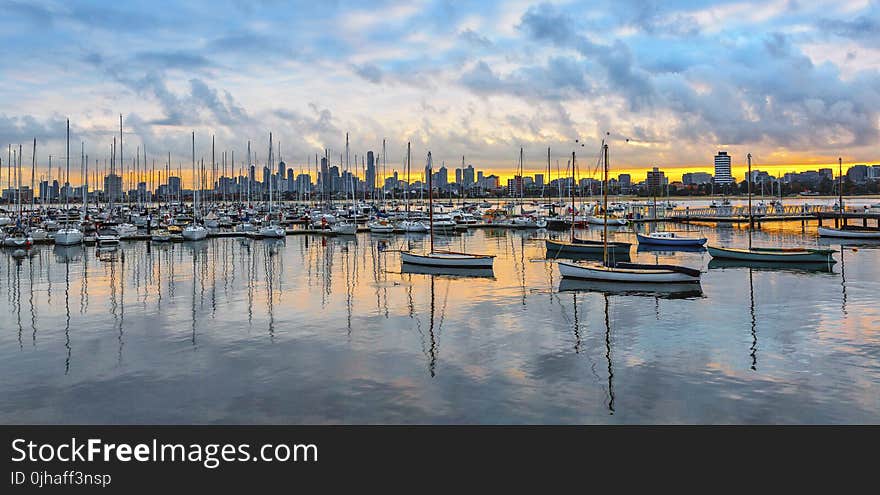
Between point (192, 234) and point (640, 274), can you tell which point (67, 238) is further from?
point (640, 274)

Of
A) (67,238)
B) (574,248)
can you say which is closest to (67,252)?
(67,238)

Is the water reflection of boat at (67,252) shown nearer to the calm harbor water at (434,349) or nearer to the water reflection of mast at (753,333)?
the calm harbor water at (434,349)

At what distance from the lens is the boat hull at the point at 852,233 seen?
78.9 metres

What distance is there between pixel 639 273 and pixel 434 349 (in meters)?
20.7

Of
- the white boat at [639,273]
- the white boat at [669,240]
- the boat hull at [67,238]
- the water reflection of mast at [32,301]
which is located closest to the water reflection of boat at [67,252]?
the boat hull at [67,238]

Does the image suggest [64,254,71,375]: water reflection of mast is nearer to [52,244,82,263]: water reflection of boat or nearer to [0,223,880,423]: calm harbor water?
[0,223,880,423]: calm harbor water

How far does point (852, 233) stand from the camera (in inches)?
3147

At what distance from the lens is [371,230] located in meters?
96.0

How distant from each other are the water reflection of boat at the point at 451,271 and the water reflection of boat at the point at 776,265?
18398 millimetres

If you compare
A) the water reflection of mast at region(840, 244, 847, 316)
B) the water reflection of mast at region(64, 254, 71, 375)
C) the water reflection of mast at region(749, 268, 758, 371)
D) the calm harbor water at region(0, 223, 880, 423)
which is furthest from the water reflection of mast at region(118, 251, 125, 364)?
the water reflection of mast at region(840, 244, 847, 316)

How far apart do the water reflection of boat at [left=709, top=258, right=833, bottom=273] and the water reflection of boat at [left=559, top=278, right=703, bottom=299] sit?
13129 mm

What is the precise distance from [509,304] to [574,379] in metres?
15.5
